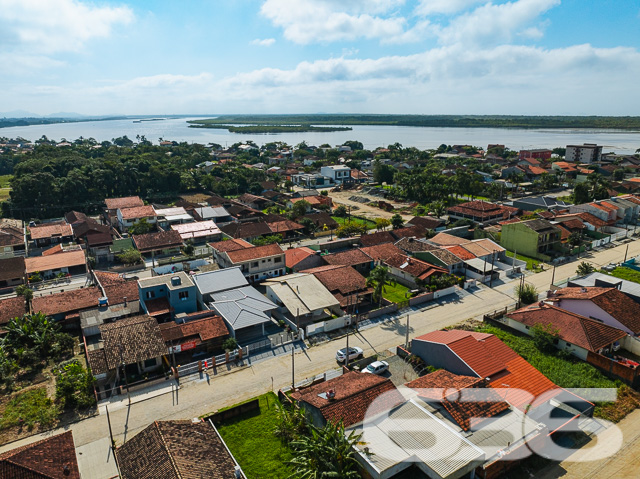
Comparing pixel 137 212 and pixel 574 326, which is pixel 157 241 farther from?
pixel 574 326

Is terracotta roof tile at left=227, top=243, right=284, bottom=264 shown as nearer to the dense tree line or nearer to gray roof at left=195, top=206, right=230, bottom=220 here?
gray roof at left=195, top=206, right=230, bottom=220

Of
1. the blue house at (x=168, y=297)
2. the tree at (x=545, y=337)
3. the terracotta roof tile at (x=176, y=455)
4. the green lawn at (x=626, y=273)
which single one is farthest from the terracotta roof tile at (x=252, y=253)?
the green lawn at (x=626, y=273)

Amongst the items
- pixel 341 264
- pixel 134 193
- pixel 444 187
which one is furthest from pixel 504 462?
pixel 134 193

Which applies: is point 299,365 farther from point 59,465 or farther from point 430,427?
point 59,465

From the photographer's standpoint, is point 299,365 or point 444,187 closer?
point 299,365

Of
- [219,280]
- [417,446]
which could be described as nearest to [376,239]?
[219,280]

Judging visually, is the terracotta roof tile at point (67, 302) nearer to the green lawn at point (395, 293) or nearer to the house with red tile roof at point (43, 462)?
the house with red tile roof at point (43, 462)
